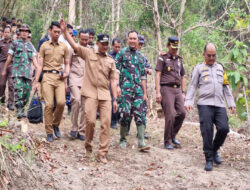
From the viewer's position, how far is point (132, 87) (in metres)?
6.98

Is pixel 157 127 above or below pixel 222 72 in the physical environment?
below

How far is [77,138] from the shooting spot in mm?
7527

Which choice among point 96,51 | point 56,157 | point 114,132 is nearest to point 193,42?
point 114,132

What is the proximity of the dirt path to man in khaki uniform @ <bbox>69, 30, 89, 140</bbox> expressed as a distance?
0.88 ft

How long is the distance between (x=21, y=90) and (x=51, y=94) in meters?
1.56

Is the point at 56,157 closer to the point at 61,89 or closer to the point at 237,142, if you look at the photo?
the point at 61,89

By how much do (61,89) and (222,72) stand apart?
3.11 metres

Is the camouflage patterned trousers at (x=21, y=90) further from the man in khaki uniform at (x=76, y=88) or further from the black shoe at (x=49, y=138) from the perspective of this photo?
the black shoe at (x=49, y=138)

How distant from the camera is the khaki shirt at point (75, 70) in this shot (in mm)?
7551

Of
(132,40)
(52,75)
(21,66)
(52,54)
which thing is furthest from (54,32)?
(21,66)

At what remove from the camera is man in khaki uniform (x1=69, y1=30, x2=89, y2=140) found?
24.1 feet

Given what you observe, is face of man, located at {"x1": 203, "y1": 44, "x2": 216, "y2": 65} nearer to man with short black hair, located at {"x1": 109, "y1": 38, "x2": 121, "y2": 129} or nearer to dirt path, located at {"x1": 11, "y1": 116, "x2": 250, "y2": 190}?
dirt path, located at {"x1": 11, "y1": 116, "x2": 250, "y2": 190}

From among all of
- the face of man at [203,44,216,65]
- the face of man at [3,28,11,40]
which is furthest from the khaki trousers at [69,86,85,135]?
the face of man at [3,28,11,40]

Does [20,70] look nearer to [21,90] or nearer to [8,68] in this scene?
[21,90]
